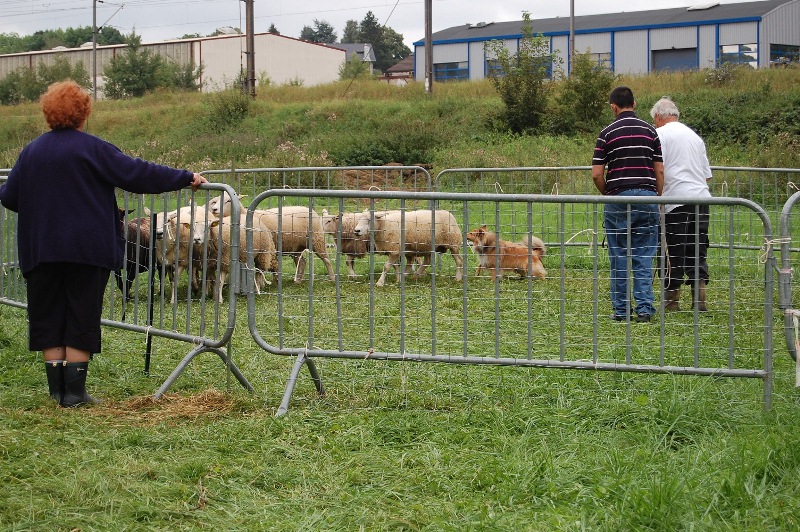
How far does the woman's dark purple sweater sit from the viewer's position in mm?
5922

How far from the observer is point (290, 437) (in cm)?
523

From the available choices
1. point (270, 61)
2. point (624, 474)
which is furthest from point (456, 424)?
point (270, 61)

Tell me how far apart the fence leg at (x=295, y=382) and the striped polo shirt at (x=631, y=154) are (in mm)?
3804

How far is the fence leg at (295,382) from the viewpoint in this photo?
19.0 ft

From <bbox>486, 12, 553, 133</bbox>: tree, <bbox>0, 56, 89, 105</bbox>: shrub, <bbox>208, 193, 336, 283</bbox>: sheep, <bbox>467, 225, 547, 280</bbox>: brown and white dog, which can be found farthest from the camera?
<bbox>0, 56, 89, 105</bbox>: shrub

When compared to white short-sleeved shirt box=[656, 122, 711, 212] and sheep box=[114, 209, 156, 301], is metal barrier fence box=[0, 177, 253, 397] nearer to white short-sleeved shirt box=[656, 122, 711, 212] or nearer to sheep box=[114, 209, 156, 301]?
sheep box=[114, 209, 156, 301]

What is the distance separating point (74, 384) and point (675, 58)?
47.2 m

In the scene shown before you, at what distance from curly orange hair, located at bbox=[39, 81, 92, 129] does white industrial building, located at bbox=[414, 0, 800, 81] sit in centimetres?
4176

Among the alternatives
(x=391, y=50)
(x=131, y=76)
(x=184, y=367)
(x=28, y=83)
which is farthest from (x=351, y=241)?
(x=391, y=50)

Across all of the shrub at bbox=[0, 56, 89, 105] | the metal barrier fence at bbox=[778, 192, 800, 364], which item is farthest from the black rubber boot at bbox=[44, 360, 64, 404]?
the shrub at bbox=[0, 56, 89, 105]

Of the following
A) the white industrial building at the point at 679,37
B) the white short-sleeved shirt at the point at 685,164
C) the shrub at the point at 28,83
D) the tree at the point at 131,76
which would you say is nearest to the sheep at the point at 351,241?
the white short-sleeved shirt at the point at 685,164

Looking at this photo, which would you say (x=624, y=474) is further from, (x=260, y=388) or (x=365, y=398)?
(x=260, y=388)

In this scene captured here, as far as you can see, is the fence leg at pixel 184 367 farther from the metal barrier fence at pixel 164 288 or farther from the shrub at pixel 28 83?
the shrub at pixel 28 83

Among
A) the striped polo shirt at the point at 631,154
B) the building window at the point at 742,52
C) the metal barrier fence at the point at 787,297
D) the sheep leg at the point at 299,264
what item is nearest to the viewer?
the metal barrier fence at the point at 787,297
